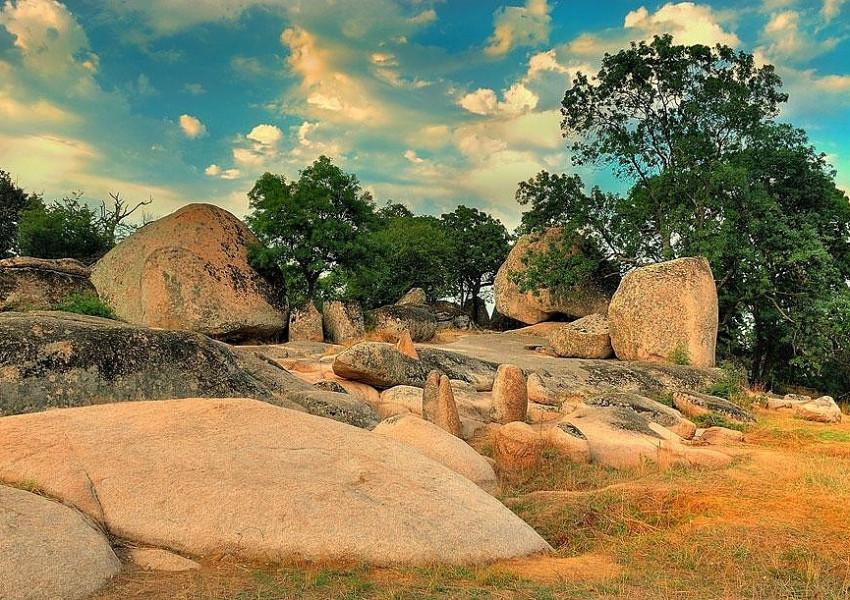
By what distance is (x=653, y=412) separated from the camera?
13.7 m

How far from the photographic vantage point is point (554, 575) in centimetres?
545

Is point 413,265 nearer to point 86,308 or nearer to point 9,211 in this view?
point 86,308

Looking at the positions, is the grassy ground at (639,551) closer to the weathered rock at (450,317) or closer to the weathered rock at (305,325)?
the weathered rock at (305,325)

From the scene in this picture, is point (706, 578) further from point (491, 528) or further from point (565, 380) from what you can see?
point (565, 380)

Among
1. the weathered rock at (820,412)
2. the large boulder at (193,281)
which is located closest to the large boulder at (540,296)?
the large boulder at (193,281)

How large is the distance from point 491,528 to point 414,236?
1185 inches

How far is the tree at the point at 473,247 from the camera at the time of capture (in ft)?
123

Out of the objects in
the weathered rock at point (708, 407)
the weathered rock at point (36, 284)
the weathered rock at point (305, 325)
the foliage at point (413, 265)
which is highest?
the foliage at point (413, 265)

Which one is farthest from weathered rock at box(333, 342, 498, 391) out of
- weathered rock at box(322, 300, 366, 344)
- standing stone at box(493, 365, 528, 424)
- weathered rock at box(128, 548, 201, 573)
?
weathered rock at box(128, 548, 201, 573)

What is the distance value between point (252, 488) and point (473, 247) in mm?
32265

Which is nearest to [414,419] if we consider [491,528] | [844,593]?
[491,528]

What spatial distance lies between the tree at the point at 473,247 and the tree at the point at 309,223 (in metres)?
11.2

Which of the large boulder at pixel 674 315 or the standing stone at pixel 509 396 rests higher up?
the large boulder at pixel 674 315

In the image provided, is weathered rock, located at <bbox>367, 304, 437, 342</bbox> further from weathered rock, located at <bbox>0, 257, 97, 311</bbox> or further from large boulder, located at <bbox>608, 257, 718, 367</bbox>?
weathered rock, located at <bbox>0, 257, 97, 311</bbox>
